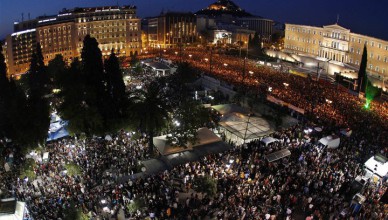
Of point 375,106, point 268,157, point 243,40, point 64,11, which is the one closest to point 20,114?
point 268,157

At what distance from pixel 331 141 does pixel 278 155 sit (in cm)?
528

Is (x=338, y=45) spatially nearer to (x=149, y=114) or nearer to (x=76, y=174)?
(x=149, y=114)

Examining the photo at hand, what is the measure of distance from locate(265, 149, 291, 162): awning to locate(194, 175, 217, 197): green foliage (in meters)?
5.26

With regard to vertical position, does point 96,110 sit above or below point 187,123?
above

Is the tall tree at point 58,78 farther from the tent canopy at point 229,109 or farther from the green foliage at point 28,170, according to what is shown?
the tent canopy at point 229,109

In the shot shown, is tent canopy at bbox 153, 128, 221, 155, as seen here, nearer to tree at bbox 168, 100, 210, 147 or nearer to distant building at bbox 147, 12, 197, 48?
tree at bbox 168, 100, 210, 147

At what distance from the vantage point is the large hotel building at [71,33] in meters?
88.2

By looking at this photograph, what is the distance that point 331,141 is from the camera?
90.8ft

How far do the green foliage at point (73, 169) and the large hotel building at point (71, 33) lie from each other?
2905 inches

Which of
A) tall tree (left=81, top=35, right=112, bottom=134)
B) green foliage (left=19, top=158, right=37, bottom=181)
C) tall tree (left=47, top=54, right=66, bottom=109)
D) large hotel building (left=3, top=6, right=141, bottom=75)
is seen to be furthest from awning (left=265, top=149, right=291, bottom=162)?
large hotel building (left=3, top=6, right=141, bottom=75)

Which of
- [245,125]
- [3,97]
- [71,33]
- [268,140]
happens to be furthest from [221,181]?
[71,33]

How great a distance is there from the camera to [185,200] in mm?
21438

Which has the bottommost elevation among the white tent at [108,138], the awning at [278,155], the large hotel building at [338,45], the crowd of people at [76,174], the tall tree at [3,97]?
the crowd of people at [76,174]

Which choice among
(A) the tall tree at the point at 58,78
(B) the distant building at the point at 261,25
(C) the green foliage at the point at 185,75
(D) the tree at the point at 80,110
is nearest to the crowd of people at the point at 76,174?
(D) the tree at the point at 80,110
